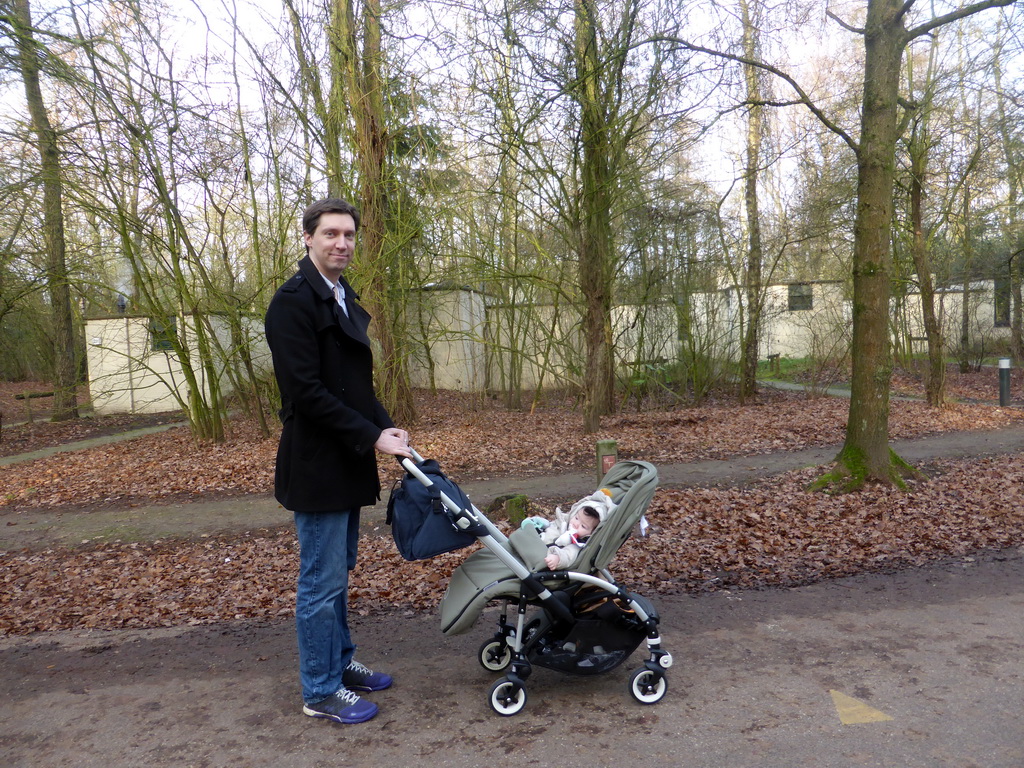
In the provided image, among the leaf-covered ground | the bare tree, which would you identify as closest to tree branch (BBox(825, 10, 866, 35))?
the leaf-covered ground

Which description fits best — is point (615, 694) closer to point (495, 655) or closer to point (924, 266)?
point (495, 655)

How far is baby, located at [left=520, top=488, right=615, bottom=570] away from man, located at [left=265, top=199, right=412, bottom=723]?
90cm

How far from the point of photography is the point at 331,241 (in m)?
3.51

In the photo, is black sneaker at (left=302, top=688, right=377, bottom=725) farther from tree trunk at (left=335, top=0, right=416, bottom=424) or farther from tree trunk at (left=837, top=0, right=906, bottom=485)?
tree trunk at (left=335, top=0, right=416, bottom=424)

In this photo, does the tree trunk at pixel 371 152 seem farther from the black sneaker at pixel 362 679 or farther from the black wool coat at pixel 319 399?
the black sneaker at pixel 362 679

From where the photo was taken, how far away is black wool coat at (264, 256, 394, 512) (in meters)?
3.37

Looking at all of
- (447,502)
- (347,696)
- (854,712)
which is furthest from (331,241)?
(854,712)

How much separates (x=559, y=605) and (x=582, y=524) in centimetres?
43

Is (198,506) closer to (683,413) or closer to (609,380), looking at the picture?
(609,380)

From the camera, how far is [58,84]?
11.4 m

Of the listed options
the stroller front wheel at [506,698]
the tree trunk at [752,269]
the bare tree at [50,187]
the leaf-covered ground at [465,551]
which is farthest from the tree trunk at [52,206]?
the tree trunk at [752,269]

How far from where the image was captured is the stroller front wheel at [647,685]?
3.61 meters

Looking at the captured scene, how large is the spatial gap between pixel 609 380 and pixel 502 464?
6.20 meters

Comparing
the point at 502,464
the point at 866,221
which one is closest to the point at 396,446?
the point at 866,221
